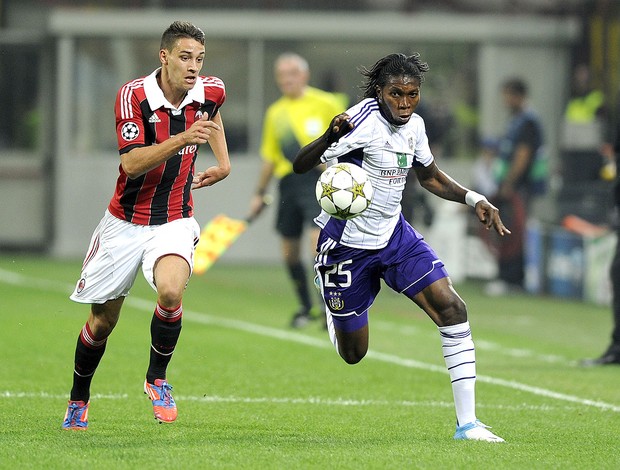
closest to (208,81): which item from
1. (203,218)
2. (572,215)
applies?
(572,215)

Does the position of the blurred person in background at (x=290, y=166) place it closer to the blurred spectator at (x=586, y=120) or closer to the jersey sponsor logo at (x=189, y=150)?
the jersey sponsor logo at (x=189, y=150)

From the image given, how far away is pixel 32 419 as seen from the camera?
801 cm

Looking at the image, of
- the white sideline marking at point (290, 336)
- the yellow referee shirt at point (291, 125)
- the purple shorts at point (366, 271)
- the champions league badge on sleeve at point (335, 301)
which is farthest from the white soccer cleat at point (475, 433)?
the yellow referee shirt at point (291, 125)

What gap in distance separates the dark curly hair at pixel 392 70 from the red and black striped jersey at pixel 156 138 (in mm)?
838

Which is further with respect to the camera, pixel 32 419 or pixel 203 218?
pixel 203 218

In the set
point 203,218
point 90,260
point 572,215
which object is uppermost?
point 90,260

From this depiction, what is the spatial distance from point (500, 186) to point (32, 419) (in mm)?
12401

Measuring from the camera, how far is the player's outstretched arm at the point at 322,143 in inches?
288

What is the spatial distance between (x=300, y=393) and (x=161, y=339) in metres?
1.99

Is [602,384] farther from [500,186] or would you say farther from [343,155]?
[500,186]

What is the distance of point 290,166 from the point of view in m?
14.1

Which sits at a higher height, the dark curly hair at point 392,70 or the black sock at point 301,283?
the dark curly hair at point 392,70

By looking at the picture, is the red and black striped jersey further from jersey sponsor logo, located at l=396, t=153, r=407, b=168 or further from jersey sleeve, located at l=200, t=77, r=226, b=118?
jersey sponsor logo, located at l=396, t=153, r=407, b=168

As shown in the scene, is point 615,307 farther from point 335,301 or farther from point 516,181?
point 516,181
